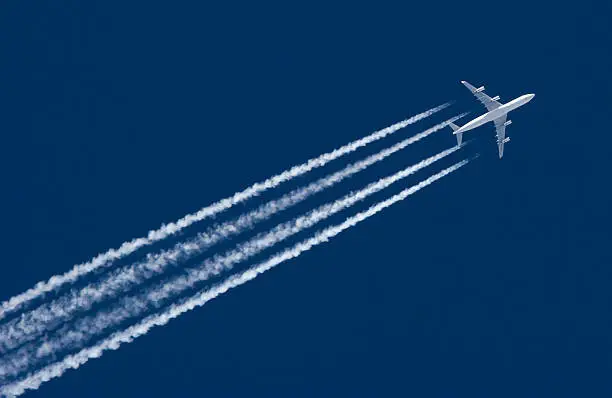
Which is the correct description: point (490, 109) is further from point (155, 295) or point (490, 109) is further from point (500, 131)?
point (155, 295)

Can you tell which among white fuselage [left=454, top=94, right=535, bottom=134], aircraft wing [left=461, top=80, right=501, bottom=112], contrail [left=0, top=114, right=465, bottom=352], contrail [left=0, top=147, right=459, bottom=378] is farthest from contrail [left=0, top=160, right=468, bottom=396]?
aircraft wing [left=461, top=80, right=501, bottom=112]

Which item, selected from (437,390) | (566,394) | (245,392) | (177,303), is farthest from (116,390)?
(566,394)

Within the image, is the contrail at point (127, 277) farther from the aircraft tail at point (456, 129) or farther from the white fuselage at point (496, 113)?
the white fuselage at point (496, 113)

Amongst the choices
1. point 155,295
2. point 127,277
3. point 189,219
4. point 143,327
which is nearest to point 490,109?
point 189,219

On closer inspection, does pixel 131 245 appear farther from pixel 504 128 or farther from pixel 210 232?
pixel 504 128

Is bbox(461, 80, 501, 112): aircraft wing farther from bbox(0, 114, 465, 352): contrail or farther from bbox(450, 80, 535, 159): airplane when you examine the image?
bbox(0, 114, 465, 352): contrail

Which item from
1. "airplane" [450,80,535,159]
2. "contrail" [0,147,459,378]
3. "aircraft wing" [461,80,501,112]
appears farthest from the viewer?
"aircraft wing" [461,80,501,112]
